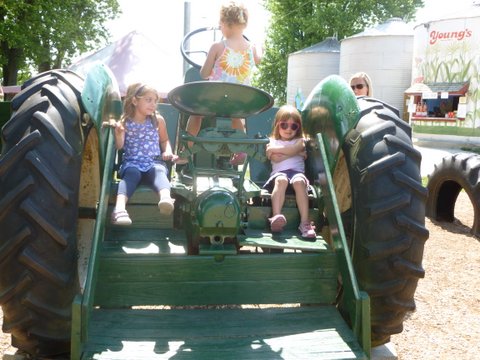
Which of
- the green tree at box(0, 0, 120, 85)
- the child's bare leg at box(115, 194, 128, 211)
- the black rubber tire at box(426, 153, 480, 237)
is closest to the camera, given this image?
the child's bare leg at box(115, 194, 128, 211)

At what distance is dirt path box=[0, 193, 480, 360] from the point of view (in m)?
3.78

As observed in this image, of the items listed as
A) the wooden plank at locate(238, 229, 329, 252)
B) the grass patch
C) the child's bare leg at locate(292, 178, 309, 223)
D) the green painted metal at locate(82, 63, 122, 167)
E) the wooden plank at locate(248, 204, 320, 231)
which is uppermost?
the green painted metal at locate(82, 63, 122, 167)

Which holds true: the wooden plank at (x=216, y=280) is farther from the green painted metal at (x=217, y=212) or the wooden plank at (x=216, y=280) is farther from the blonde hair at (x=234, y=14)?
the blonde hair at (x=234, y=14)

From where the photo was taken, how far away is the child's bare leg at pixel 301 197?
338 cm

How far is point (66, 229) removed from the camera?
2.67m

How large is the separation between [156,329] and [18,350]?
0.94 m

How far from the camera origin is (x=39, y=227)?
2588mm

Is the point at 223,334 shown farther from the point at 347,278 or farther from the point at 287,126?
the point at 287,126

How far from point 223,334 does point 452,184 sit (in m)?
6.10

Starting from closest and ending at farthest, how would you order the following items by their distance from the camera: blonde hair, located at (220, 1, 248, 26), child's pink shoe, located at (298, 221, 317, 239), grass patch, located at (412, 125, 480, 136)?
1. child's pink shoe, located at (298, 221, 317, 239)
2. blonde hair, located at (220, 1, 248, 26)
3. grass patch, located at (412, 125, 480, 136)

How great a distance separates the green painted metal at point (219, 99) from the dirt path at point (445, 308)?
170cm

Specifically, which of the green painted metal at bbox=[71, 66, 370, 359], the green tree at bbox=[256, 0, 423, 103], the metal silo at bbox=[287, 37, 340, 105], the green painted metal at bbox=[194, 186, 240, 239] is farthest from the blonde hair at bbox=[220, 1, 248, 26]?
the green tree at bbox=[256, 0, 423, 103]

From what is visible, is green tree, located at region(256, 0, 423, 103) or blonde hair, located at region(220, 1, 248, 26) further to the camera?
green tree, located at region(256, 0, 423, 103)

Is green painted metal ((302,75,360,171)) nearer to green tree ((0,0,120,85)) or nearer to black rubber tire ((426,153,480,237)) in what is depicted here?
black rubber tire ((426,153,480,237))
